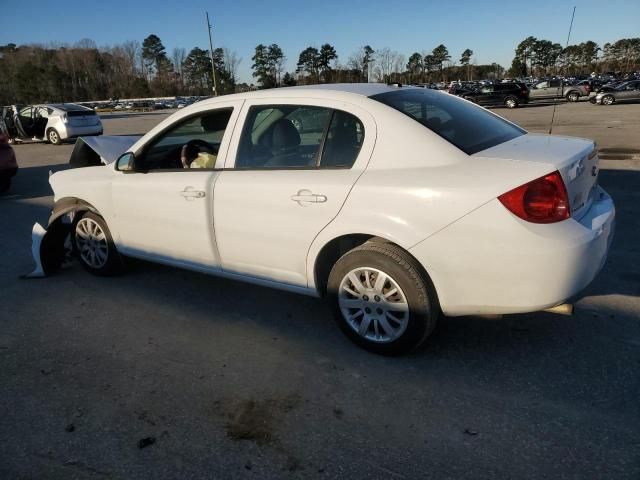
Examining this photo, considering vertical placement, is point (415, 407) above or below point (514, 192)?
below

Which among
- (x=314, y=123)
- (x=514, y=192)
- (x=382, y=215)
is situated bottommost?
(x=382, y=215)

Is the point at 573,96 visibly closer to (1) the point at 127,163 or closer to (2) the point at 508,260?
(1) the point at 127,163

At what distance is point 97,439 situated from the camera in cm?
249

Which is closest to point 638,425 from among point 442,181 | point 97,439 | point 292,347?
point 442,181

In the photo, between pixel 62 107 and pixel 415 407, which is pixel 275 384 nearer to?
pixel 415 407

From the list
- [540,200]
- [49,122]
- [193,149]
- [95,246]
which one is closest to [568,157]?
[540,200]

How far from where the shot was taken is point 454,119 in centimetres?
325

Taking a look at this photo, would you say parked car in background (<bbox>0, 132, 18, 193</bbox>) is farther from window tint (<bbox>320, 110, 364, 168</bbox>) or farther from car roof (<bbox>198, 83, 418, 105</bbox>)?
window tint (<bbox>320, 110, 364, 168</bbox>)

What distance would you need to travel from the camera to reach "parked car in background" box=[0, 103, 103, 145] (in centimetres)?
1847

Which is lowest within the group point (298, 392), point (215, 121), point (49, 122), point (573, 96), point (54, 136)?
point (573, 96)

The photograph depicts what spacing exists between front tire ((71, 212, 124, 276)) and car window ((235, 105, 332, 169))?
182 centimetres

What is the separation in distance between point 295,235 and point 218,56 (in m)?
98.6

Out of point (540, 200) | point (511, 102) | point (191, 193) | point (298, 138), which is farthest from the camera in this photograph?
point (511, 102)

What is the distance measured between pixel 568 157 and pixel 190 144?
10.1 ft
